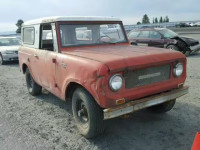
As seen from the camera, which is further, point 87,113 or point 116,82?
point 87,113

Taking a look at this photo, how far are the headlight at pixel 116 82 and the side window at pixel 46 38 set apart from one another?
193 cm

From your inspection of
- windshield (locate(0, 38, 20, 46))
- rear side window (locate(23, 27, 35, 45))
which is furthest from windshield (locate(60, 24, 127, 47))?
windshield (locate(0, 38, 20, 46))

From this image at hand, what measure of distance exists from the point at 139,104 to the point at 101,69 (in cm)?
80

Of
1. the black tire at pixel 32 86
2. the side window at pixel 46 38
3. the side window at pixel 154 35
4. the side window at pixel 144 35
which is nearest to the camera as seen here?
the side window at pixel 46 38

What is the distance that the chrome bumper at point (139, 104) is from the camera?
127 inches

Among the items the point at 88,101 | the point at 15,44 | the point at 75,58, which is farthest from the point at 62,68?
the point at 15,44

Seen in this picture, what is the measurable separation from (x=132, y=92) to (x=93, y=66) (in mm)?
694

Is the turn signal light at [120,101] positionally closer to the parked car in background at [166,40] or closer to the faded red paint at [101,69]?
the faded red paint at [101,69]

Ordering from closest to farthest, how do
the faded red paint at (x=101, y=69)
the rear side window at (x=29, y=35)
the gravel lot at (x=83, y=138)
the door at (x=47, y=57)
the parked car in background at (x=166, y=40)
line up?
the faded red paint at (x=101, y=69), the gravel lot at (x=83, y=138), the door at (x=47, y=57), the rear side window at (x=29, y=35), the parked car in background at (x=166, y=40)

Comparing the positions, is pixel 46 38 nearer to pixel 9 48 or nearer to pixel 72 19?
pixel 72 19

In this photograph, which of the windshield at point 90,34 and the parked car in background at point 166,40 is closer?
the windshield at point 90,34

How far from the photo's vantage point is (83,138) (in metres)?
3.90

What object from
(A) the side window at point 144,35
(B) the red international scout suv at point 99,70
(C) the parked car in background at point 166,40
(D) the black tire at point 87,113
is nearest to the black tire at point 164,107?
(B) the red international scout suv at point 99,70

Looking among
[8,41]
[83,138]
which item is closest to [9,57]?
[8,41]
